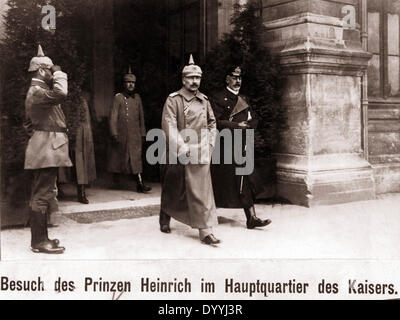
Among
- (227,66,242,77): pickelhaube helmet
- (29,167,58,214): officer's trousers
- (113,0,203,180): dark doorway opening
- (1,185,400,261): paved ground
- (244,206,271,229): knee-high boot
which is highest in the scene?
(113,0,203,180): dark doorway opening

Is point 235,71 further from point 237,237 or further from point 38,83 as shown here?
point 38,83

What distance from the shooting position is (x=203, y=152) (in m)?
5.77

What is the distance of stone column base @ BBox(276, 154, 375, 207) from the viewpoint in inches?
307

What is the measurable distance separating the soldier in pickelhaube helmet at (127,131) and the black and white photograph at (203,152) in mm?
23

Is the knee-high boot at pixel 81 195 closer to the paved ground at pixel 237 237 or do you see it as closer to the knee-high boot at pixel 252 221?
the paved ground at pixel 237 237

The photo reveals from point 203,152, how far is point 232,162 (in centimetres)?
93

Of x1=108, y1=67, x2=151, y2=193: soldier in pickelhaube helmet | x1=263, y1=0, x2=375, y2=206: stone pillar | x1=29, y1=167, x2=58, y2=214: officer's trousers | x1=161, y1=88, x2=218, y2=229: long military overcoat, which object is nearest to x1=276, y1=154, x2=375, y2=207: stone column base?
x1=263, y1=0, x2=375, y2=206: stone pillar

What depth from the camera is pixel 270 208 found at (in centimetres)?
786

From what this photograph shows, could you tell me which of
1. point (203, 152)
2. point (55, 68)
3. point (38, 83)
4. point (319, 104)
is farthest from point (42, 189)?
point (319, 104)

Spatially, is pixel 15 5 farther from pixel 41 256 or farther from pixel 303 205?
pixel 303 205

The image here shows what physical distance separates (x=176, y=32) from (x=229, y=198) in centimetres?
449

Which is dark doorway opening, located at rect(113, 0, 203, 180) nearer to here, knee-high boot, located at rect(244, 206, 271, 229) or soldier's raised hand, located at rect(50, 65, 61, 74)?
knee-high boot, located at rect(244, 206, 271, 229)

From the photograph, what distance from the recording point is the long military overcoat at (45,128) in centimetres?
520

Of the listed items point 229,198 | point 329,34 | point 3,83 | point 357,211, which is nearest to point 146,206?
point 229,198
